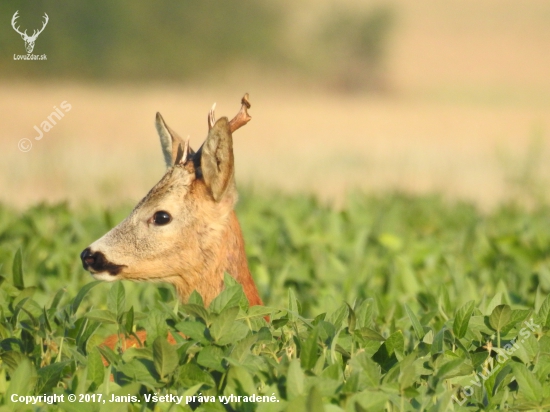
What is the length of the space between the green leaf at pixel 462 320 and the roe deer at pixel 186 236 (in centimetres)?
155

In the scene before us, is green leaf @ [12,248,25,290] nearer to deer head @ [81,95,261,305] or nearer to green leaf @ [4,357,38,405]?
deer head @ [81,95,261,305]

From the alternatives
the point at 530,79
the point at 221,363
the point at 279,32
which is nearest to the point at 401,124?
the point at 279,32

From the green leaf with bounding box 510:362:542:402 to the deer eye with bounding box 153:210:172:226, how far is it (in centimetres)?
239

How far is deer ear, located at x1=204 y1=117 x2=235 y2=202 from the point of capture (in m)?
4.92

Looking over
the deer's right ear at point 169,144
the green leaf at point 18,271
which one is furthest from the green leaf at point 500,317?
the deer's right ear at point 169,144

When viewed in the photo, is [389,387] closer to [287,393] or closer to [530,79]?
[287,393]

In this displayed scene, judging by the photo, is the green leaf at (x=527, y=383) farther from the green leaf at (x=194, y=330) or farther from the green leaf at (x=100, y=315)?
the green leaf at (x=100, y=315)

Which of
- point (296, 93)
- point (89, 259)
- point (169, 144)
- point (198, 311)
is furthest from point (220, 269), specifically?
point (296, 93)

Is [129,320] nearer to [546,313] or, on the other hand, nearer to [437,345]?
[437,345]

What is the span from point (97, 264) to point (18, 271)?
50 centimetres

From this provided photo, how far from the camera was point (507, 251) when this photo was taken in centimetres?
718

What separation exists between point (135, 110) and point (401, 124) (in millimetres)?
8244

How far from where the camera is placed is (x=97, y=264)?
505cm

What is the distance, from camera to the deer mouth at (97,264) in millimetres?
5043
